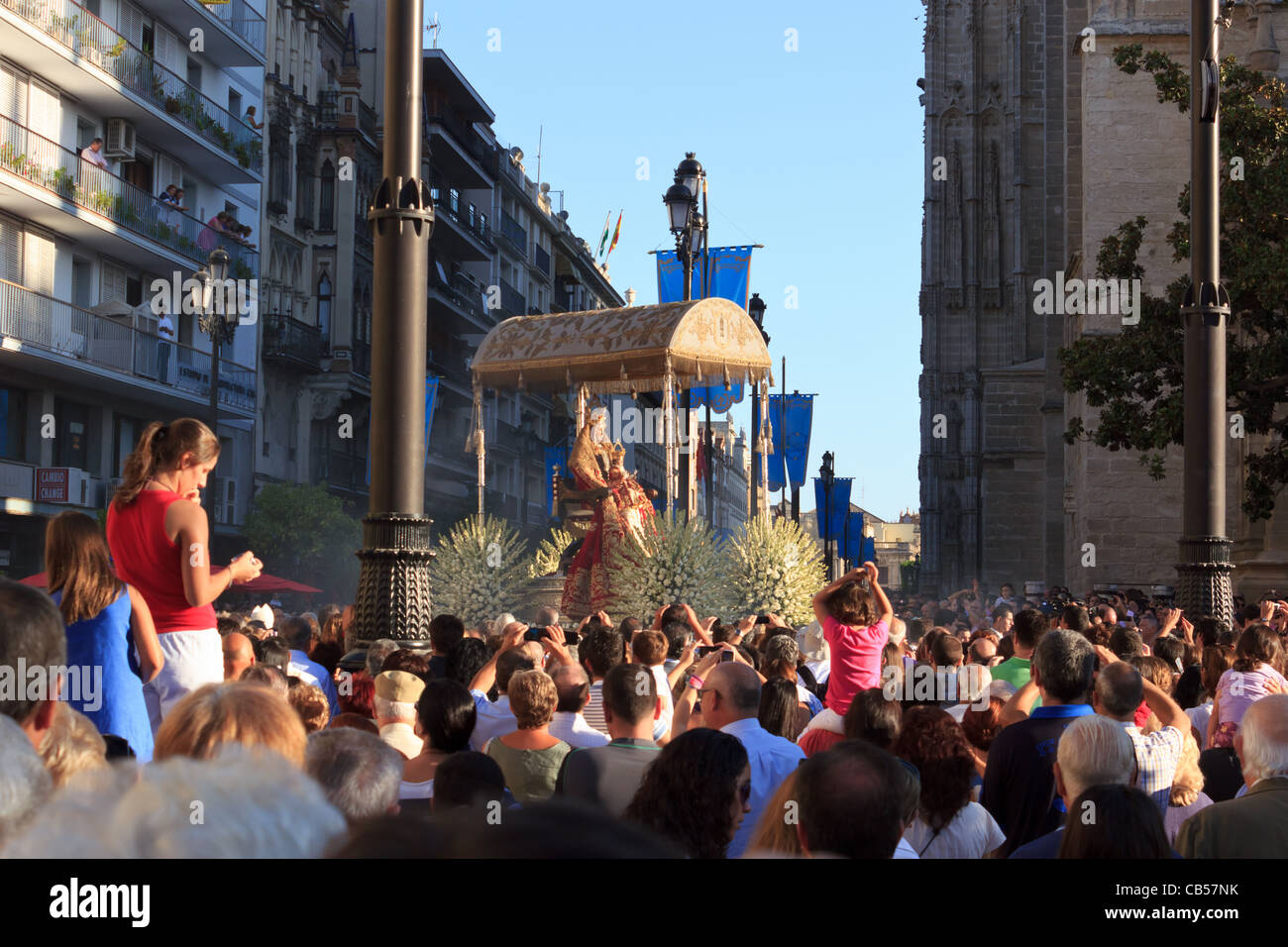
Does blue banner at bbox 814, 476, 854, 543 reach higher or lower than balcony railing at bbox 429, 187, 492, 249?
lower

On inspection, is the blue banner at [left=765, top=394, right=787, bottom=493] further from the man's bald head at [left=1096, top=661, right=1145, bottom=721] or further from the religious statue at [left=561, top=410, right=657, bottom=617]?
the man's bald head at [left=1096, top=661, right=1145, bottom=721]

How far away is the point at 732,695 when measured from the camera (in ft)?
18.4

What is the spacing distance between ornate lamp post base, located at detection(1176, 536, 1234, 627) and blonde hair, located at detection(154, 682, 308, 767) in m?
9.43

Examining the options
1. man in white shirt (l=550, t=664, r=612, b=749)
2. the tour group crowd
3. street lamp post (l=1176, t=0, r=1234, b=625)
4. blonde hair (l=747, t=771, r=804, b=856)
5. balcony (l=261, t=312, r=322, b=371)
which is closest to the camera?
the tour group crowd

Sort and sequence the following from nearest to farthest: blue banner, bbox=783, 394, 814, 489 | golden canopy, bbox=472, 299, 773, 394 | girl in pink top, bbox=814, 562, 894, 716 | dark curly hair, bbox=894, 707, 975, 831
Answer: dark curly hair, bbox=894, 707, 975, 831
girl in pink top, bbox=814, 562, 894, 716
golden canopy, bbox=472, 299, 773, 394
blue banner, bbox=783, 394, 814, 489

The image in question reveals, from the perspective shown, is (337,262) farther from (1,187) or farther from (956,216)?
(956,216)

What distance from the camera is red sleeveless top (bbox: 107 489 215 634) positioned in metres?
5.40

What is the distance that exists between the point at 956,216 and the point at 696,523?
38.1 metres

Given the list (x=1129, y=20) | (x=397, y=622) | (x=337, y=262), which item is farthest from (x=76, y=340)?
(x=397, y=622)

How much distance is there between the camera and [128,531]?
5445 mm

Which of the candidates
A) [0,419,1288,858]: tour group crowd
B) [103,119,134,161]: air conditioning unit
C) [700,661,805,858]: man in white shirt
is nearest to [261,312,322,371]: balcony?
[103,119,134,161]: air conditioning unit

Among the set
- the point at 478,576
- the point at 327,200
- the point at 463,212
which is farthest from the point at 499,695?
the point at 463,212
